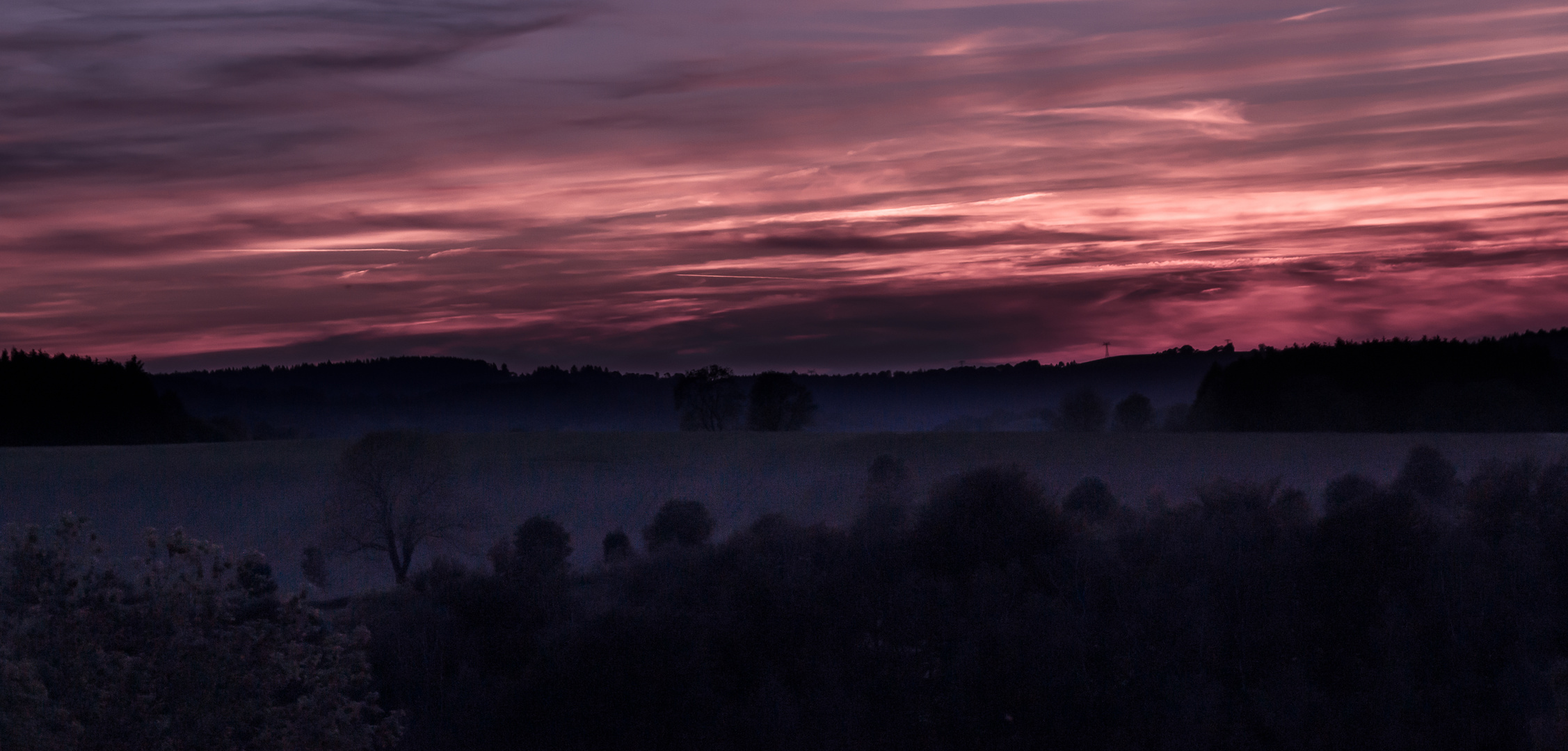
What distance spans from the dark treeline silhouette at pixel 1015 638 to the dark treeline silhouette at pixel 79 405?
193 feet

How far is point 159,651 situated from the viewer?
11922mm

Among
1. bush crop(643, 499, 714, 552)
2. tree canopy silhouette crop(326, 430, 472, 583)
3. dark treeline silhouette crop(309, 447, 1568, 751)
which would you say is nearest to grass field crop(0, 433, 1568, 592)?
tree canopy silhouette crop(326, 430, 472, 583)

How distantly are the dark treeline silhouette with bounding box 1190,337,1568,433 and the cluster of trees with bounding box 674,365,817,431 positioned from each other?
31.5 metres

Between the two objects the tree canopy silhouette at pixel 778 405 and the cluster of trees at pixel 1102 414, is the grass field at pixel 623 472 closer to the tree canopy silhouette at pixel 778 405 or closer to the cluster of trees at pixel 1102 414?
the tree canopy silhouette at pixel 778 405

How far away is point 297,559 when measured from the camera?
52.2 metres

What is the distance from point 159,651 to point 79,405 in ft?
272

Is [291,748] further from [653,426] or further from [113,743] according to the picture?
[653,426]

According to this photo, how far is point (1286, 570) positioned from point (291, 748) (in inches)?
964

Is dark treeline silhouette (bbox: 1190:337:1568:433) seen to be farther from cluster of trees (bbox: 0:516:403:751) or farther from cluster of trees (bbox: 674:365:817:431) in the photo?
cluster of trees (bbox: 0:516:403:751)

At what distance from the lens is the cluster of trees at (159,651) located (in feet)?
37.9

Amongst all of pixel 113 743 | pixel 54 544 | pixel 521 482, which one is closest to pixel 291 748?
pixel 113 743

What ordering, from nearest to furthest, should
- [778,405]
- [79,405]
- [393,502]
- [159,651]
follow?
[159,651], [393,502], [79,405], [778,405]

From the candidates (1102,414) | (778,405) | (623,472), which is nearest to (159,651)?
(623,472)

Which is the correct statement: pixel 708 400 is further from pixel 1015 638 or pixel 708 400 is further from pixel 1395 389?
pixel 1015 638
